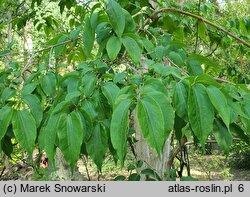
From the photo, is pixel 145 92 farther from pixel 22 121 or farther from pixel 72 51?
pixel 72 51

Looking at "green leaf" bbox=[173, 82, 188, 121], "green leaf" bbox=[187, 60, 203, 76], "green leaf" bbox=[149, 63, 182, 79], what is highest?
"green leaf" bbox=[187, 60, 203, 76]

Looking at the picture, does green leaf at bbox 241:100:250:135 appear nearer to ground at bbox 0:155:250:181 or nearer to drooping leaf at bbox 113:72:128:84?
drooping leaf at bbox 113:72:128:84

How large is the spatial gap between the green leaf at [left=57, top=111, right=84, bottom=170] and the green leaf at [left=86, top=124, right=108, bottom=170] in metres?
0.10

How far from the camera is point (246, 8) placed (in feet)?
21.4

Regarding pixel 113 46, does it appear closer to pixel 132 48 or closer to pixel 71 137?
pixel 132 48

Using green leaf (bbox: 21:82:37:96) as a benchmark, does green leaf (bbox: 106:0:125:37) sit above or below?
above

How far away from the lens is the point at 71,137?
0.78 m

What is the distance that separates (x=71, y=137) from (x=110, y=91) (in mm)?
181

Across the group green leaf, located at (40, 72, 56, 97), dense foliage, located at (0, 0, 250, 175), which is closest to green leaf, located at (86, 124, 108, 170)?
dense foliage, located at (0, 0, 250, 175)

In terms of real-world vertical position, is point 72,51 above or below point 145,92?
above

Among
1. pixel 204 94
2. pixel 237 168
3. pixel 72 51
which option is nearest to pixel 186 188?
pixel 204 94

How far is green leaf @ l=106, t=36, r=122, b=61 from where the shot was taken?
980 millimetres

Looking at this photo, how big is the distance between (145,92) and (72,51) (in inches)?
37.9

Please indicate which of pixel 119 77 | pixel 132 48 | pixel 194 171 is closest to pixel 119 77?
pixel 119 77
